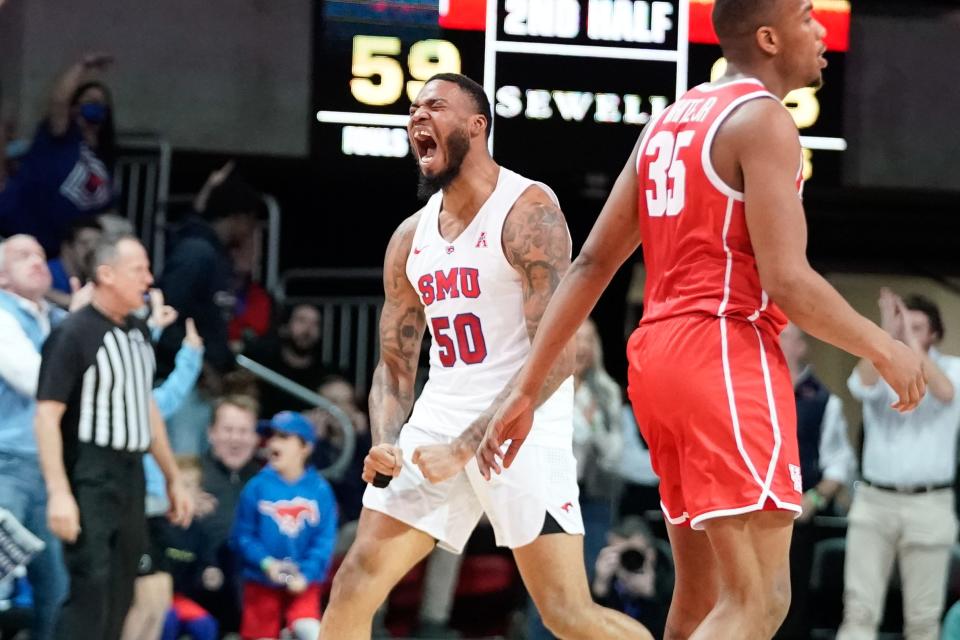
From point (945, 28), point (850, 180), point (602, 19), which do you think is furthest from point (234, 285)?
point (945, 28)

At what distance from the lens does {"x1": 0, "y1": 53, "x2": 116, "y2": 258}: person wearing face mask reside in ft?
28.2

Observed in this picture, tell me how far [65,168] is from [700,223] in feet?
19.5

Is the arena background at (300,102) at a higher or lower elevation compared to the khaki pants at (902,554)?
higher

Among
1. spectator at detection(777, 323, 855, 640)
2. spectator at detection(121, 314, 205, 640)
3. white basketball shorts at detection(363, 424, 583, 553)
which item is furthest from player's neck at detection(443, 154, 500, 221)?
spectator at detection(777, 323, 855, 640)

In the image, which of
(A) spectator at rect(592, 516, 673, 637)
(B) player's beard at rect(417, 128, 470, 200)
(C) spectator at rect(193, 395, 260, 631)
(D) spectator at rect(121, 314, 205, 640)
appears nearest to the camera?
(B) player's beard at rect(417, 128, 470, 200)

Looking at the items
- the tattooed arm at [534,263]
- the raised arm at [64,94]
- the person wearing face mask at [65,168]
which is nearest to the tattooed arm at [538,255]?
the tattooed arm at [534,263]

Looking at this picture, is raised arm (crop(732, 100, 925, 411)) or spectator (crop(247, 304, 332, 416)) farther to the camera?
spectator (crop(247, 304, 332, 416))

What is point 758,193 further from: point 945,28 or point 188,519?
point 945,28

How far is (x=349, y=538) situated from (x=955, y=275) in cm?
631

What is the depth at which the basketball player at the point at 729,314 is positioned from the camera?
3.23m

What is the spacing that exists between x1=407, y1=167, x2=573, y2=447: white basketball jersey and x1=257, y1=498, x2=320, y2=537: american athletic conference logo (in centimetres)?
289

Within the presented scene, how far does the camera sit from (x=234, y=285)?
9227 mm

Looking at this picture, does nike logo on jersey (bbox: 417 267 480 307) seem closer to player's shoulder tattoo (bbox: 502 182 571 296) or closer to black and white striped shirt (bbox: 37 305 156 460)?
player's shoulder tattoo (bbox: 502 182 571 296)

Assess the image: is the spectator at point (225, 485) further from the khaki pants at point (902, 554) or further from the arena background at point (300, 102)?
the khaki pants at point (902, 554)
